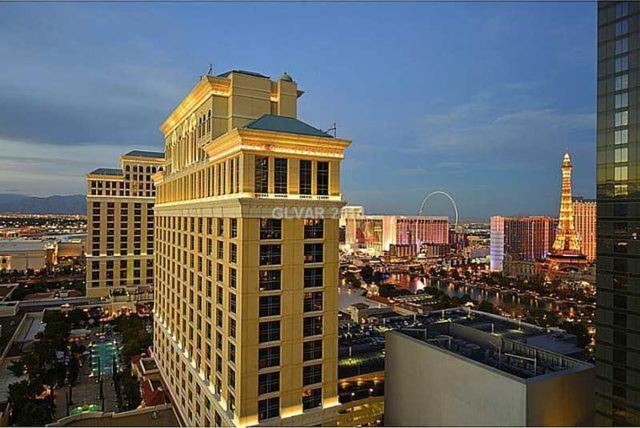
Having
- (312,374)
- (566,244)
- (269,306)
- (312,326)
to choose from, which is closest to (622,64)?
(312,326)

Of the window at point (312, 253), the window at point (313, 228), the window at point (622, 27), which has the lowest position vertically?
the window at point (312, 253)

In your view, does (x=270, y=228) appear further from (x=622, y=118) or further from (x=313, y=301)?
(x=622, y=118)

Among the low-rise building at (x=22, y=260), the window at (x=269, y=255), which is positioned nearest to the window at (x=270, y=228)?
the window at (x=269, y=255)

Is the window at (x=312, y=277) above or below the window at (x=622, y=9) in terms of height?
below

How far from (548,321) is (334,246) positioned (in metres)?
66.2

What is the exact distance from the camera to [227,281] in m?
25.7

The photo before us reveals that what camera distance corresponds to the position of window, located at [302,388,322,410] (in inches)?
1012

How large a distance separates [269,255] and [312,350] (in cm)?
686

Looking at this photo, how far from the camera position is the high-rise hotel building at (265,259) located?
23.9 meters

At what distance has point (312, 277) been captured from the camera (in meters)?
26.0

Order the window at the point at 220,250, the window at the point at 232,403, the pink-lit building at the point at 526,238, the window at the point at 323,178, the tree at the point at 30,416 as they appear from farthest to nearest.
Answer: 1. the pink-lit building at the point at 526,238
2. the tree at the point at 30,416
3. the window at the point at 220,250
4. the window at the point at 323,178
5. the window at the point at 232,403

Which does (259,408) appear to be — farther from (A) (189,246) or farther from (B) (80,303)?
(B) (80,303)

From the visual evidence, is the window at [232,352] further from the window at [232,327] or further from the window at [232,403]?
the window at [232,403]

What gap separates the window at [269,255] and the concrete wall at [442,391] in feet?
39.0
